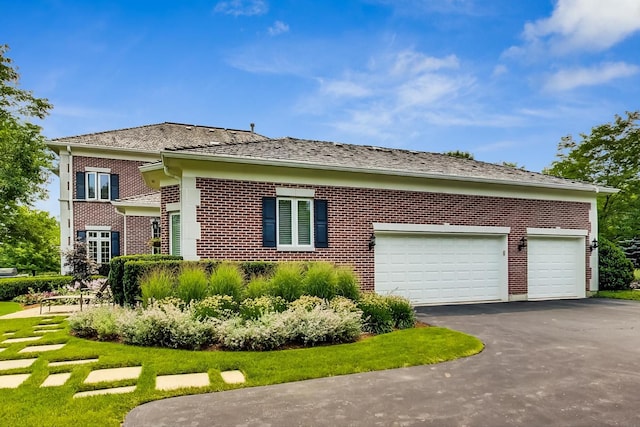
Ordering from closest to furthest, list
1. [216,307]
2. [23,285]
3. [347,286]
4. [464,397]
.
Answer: [464,397] → [216,307] → [347,286] → [23,285]

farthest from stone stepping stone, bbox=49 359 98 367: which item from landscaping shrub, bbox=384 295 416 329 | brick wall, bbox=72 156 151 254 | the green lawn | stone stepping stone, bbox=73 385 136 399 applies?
brick wall, bbox=72 156 151 254

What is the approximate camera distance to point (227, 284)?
323 inches

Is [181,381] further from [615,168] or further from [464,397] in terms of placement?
[615,168]

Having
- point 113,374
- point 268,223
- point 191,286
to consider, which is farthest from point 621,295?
point 113,374

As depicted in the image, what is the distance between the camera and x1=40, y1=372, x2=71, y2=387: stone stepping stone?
4930 millimetres

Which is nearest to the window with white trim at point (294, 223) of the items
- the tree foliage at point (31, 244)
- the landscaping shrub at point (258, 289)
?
the landscaping shrub at point (258, 289)

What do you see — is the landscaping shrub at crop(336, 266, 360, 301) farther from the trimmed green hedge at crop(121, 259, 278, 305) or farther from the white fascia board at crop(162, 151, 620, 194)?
the white fascia board at crop(162, 151, 620, 194)

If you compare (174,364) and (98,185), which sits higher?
(98,185)

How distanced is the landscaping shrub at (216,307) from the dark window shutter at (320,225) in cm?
384

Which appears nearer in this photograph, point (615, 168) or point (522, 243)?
point (522, 243)

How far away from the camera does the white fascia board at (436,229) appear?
1187cm

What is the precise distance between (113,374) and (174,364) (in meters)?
0.74

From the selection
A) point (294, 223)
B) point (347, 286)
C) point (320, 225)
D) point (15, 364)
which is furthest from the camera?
point (320, 225)

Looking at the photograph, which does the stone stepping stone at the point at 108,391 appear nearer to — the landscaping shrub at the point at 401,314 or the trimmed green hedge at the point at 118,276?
the trimmed green hedge at the point at 118,276
